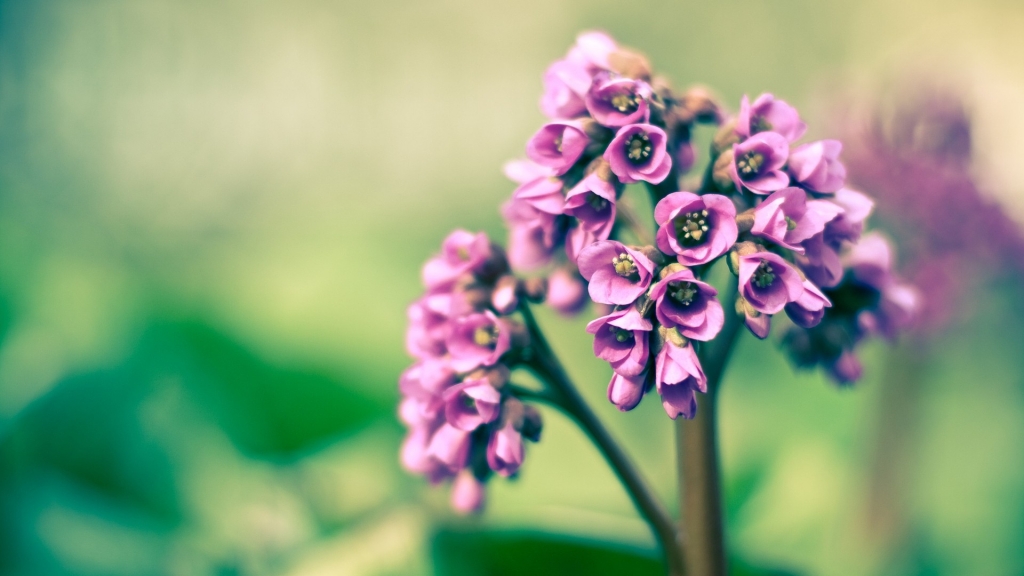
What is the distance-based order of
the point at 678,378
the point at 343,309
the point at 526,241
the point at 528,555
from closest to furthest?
the point at 678,378 < the point at 526,241 < the point at 528,555 < the point at 343,309

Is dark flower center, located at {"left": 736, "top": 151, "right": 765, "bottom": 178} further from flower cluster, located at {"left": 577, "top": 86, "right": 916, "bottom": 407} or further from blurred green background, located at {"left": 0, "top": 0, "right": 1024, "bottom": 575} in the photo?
blurred green background, located at {"left": 0, "top": 0, "right": 1024, "bottom": 575}

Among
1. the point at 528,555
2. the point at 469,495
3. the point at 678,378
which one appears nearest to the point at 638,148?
the point at 678,378

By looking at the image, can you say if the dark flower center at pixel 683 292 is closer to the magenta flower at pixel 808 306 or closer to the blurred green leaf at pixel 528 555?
the magenta flower at pixel 808 306

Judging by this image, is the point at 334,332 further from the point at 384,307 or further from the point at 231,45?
the point at 231,45

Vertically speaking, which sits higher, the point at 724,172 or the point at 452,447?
the point at 724,172

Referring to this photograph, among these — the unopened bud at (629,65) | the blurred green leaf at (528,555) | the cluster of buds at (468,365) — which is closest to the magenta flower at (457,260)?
the cluster of buds at (468,365)

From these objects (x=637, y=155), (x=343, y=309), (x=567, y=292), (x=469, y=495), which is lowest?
(x=343, y=309)

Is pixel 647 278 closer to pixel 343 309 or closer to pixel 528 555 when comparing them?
pixel 528 555

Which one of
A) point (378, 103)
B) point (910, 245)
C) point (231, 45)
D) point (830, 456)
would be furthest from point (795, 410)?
point (231, 45)
